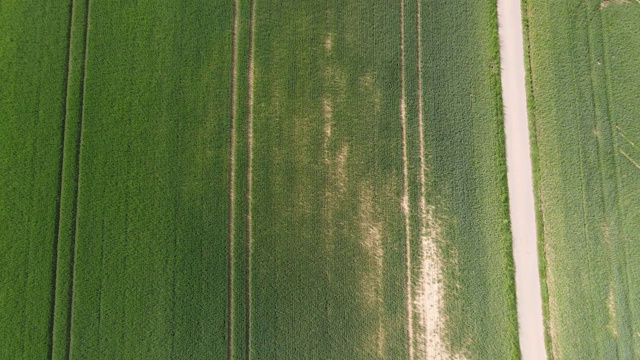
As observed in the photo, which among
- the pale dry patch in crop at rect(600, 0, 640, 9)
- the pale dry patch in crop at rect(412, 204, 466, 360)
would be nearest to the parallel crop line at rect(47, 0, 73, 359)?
the pale dry patch in crop at rect(412, 204, 466, 360)

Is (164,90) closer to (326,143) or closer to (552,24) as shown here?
(326,143)

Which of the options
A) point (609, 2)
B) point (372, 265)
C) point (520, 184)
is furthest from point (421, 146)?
point (609, 2)

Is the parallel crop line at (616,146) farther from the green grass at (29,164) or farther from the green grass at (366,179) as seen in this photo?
the green grass at (29,164)

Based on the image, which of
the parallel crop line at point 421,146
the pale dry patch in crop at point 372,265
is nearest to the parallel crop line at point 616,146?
the parallel crop line at point 421,146

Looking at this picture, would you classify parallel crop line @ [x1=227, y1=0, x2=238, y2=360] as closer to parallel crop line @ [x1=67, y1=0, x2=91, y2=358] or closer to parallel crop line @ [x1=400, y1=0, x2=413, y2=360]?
parallel crop line @ [x1=67, y1=0, x2=91, y2=358]

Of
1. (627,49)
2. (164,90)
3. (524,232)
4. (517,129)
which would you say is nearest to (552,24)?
(627,49)
